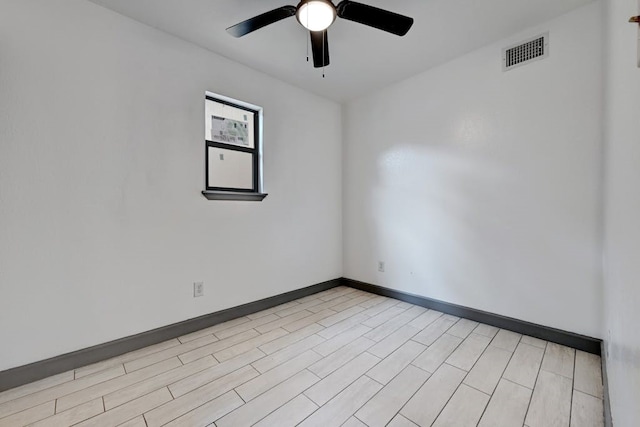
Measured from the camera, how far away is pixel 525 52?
212 centimetres

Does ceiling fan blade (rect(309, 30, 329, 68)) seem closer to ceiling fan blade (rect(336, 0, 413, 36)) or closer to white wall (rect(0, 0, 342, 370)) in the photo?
ceiling fan blade (rect(336, 0, 413, 36))

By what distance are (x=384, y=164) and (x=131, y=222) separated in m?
2.56

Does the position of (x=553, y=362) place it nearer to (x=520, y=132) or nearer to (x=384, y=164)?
(x=520, y=132)

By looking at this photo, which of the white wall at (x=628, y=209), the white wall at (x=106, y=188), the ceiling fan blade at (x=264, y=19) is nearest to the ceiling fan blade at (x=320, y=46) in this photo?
the ceiling fan blade at (x=264, y=19)

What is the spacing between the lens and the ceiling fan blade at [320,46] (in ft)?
5.77

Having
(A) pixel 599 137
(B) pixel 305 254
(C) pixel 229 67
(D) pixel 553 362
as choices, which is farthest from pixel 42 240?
(A) pixel 599 137

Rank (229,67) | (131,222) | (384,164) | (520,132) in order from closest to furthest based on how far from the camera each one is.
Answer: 1. (131,222)
2. (520,132)
3. (229,67)
4. (384,164)

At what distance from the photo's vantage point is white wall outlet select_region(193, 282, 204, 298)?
7.47ft

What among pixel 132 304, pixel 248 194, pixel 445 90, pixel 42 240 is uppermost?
pixel 445 90

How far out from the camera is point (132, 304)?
77.5 inches

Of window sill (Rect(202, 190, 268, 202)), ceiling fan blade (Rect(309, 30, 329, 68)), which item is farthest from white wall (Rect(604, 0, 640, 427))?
window sill (Rect(202, 190, 268, 202))

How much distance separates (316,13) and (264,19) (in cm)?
33

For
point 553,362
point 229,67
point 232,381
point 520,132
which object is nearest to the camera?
point 232,381

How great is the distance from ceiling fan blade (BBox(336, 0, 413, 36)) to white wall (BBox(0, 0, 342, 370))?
4.58ft
